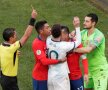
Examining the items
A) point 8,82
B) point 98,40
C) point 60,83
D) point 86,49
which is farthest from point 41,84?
point 98,40

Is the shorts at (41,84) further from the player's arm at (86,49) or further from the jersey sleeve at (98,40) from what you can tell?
the jersey sleeve at (98,40)

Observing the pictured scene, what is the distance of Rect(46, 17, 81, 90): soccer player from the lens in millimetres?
7879

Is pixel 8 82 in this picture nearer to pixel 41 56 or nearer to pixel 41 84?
pixel 41 84

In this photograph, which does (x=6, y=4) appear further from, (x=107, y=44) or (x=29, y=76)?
(x=29, y=76)

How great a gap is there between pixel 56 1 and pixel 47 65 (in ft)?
41.9

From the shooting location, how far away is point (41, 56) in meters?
8.00

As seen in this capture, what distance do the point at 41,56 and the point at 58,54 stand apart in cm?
32

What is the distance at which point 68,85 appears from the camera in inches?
319

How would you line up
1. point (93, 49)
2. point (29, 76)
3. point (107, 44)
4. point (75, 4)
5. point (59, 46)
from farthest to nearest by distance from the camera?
1. point (75, 4)
2. point (107, 44)
3. point (29, 76)
4. point (93, 49)
5. point (59, 46)

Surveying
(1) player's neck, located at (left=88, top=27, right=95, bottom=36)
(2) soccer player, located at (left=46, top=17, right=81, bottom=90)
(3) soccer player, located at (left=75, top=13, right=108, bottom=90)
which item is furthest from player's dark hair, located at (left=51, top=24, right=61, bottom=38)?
(1) player's neck, located at (left=88, top=27, right=95, bottom=36)

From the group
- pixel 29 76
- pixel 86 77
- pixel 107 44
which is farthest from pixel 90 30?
pixel 107 44

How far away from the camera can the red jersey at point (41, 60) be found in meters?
7.93

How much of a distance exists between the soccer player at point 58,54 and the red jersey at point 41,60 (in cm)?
12

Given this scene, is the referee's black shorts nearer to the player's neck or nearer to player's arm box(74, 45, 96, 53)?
player's arm box(74, 45, 96, 53)
